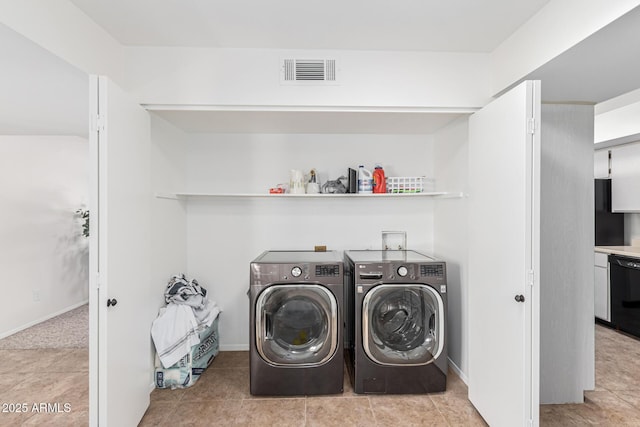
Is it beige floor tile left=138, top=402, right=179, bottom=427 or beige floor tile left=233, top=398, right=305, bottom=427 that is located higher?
beige floor tile left=138, top=402, right=179, bottom=427

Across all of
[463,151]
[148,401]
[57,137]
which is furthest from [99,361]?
[463,151]

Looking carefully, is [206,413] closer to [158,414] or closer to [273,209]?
[158,414]

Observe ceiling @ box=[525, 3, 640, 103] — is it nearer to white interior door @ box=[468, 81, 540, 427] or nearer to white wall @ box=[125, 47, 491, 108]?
white interior door @ box=[468, 81, 540, 427]

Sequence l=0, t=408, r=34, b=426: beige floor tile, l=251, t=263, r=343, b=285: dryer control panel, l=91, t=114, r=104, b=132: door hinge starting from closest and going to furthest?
l=91, t=114, r=104, b=132: door hinge → l=0, t=408, r=34, b=426: beige floor tile → l=251, t=263, r=343, b=285: dryer control panel

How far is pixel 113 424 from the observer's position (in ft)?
5.77

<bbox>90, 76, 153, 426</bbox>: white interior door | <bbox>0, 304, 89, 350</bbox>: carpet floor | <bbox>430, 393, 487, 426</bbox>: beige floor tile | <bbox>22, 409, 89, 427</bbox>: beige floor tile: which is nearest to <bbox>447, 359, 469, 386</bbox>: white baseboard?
<bbox>430, 393, 487, 426</bbox>: beige floor tile

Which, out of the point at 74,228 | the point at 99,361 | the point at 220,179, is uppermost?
the point at 220,179

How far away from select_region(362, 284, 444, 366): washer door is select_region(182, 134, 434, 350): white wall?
829 millimetres

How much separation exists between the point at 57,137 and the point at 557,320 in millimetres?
4067

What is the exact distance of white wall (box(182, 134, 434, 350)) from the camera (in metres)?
3.14

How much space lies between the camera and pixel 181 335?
2.41 metres

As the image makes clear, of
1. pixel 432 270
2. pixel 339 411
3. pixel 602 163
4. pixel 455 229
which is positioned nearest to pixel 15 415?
pixel 339 411

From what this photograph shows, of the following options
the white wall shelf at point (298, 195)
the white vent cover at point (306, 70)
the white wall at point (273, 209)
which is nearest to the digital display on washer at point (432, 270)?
the white wall shelf at point (298, 195)

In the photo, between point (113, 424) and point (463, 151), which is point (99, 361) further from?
point (463, 151)
